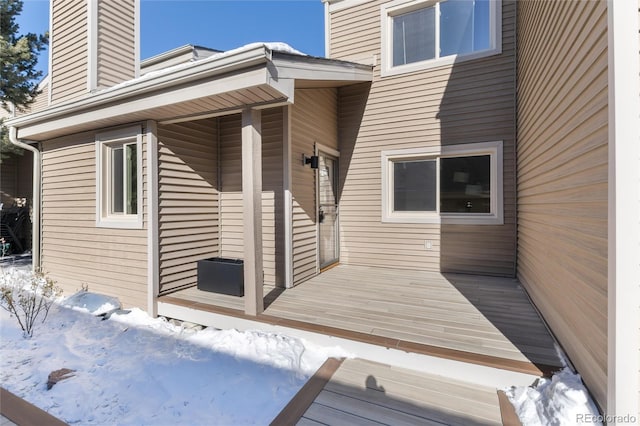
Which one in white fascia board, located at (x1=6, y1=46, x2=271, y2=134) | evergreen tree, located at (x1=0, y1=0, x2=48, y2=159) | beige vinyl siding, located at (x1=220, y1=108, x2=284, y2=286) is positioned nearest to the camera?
white fascia board, located at (x1=6, y1=46, x2=271, y2=134)

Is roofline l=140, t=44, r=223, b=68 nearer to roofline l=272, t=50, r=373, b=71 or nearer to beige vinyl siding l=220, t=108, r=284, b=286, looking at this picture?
beige vinyl siding l=220, t=108, r=284, b=286

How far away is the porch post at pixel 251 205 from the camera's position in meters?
3.09

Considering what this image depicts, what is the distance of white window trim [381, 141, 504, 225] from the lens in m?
4.41

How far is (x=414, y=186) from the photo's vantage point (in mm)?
4996

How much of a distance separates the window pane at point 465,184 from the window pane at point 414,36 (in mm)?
1840

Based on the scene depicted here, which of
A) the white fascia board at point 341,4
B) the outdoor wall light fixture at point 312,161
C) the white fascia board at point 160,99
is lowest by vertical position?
the outdoor wall light fixture at point 312,161

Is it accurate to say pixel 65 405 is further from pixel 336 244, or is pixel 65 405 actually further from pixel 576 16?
pixel 576 16

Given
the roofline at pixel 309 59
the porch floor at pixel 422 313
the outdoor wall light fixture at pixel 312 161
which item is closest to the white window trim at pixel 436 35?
the roofline at pixel 309 59

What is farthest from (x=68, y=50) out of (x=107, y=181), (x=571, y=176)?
(x=571, y=176)

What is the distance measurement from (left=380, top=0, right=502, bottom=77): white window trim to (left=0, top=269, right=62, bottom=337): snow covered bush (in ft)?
19.3

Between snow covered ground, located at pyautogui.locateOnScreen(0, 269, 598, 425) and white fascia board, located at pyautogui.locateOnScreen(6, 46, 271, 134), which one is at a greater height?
white fascia board, located at pyautogui.locateOnScreen(6, 46, 271, 134)

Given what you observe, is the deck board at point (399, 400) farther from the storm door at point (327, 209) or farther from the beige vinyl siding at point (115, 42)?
the beige vinyl siding at point (115, 42)

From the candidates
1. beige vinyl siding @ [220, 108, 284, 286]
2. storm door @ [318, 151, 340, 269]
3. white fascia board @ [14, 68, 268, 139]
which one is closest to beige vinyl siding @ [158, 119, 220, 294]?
beige vinyl siding @ [220, 108, 284, 286]

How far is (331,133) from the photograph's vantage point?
16.9ft
